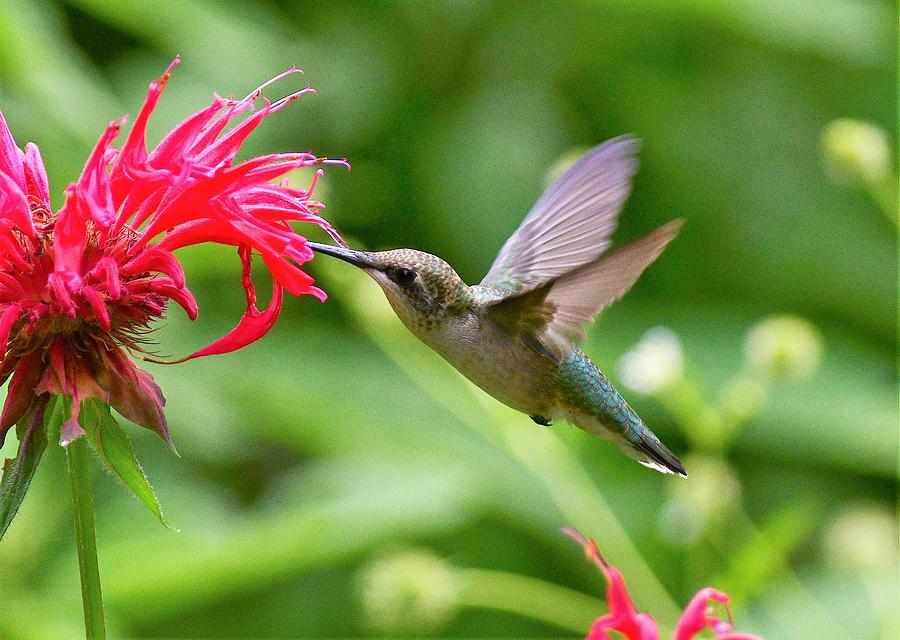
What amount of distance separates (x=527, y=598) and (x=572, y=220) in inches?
35.2

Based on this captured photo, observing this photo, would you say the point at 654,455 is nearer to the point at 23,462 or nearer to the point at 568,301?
the point at 568,301

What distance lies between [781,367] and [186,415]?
1.03 metres

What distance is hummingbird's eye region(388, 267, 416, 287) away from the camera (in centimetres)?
137

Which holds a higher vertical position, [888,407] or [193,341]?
[193,341]

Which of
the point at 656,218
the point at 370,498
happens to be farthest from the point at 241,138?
the point at 656,218

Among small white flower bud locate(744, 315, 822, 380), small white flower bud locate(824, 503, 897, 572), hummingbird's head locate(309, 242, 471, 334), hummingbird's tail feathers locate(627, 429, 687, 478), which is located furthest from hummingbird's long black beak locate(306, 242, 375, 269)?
small white flower bud locate(824, 503, 897, 572)

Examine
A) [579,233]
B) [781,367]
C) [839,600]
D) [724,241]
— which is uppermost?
[724,241]

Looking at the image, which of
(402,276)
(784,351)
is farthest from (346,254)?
(784,351)

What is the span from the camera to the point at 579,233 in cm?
158

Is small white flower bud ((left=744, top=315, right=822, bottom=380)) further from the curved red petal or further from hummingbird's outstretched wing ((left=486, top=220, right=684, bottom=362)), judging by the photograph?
the curved red petal

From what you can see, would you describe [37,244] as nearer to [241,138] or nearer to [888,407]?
[241,138]

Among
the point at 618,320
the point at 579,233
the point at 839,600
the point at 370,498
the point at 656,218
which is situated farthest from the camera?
the point at 656,218

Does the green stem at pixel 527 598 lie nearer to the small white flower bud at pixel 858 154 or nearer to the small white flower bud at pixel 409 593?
the small white flower bud at pixel 409 593

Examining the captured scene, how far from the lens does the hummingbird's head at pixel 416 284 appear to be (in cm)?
136
